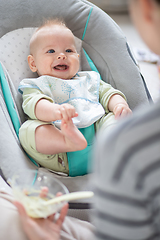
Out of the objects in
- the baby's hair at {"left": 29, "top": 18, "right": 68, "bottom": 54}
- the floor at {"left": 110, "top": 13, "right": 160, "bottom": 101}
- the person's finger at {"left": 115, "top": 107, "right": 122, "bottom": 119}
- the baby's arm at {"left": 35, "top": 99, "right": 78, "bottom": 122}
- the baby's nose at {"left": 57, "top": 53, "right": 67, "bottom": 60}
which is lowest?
the floor at {"left": 110, "top": 13, "right": 160, "bottom": 101}

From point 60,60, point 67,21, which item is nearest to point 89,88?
point 60,60

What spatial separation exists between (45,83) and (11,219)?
0.60 m

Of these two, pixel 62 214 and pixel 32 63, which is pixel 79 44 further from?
pixel 62 214

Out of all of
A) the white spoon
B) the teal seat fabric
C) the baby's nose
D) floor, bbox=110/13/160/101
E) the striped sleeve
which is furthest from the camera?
floor, bbox=110/13/160/101

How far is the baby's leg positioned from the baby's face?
0.30 metres

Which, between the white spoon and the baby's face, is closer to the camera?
the white spoon

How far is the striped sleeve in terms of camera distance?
1.10 feet

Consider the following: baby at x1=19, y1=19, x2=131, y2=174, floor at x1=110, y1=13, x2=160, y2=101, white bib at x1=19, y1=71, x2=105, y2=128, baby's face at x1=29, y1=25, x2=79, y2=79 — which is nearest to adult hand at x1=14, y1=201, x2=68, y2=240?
baby at x1=19, y1=19, x2=131, y2=174

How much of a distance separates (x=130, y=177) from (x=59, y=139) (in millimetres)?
539

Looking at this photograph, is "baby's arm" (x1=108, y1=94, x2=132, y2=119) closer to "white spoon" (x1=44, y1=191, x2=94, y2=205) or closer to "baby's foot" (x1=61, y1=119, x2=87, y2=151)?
"baby's foot" (x1=61, y1=119, x2=87, y2=151)

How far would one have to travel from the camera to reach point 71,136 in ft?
2.72

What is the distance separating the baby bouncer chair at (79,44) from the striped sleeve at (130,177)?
723 millimetres

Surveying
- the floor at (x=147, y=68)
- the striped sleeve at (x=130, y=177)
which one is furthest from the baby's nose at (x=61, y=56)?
the floor at (x=147, y=68)

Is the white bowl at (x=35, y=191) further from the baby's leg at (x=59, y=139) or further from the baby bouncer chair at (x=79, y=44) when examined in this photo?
the baby bouncer chair at (x=79, y=44)
